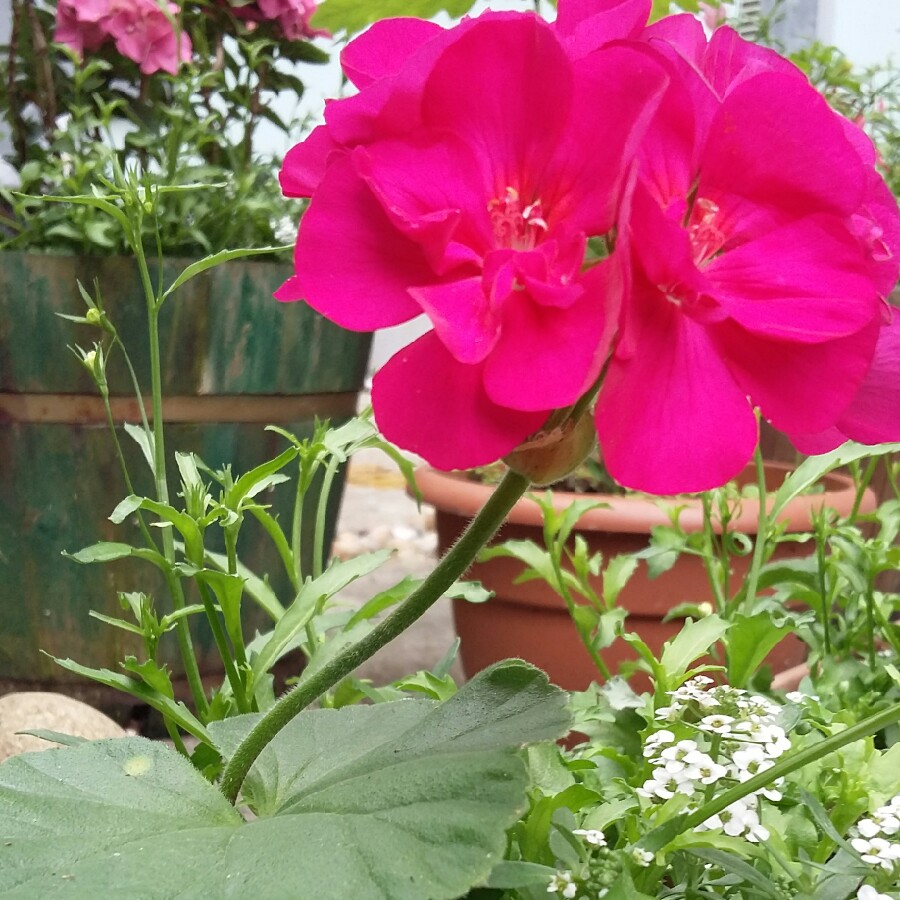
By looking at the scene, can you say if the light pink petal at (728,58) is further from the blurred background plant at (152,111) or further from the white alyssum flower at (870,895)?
the blurred background plant at (152,111)

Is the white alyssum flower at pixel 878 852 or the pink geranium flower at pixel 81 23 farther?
the pink geranium flower at pixel 81 23

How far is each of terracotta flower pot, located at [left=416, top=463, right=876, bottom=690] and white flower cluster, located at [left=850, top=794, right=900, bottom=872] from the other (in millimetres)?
587

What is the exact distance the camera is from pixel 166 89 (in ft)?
4.18

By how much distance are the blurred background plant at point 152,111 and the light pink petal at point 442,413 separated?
723mm

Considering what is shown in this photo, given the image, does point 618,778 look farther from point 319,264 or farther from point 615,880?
point 319,264

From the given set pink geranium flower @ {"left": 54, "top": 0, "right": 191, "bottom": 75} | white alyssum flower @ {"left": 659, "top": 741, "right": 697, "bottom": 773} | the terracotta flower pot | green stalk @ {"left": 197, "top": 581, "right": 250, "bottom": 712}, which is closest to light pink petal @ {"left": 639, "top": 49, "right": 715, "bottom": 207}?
white alyssum flower @ {"left": 659, "top": 741, "right": 697, "bottom": 773}

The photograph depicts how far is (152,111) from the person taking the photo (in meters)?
→ 1.25

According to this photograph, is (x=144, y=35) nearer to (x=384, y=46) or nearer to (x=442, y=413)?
(x=384, y=46)

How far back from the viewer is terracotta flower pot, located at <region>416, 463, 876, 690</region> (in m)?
0.98

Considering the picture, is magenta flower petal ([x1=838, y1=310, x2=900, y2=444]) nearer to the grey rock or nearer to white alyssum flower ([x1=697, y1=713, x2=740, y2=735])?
white alyssum flower ([x1=697, y1=713, x2=740, y2=735])

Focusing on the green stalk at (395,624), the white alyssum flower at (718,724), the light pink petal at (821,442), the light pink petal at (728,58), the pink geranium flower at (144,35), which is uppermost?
the light pink petal at (728,58)

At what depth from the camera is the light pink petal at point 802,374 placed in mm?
289

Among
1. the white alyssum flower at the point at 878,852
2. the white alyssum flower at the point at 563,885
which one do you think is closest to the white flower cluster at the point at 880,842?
the white alyssum flower at the point at 878,852

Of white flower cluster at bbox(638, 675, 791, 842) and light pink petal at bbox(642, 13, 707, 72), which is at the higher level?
light pink petal at bbox(642, 13, 707, 72)
